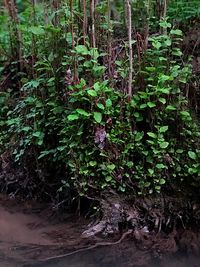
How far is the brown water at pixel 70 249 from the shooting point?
3881mm

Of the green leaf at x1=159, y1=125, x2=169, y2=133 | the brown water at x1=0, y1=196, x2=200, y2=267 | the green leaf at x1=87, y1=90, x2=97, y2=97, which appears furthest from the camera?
the green leaf at x1=159, y1=125, x2=169, y2=133

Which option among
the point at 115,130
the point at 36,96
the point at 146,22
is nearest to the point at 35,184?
the point at 36,96

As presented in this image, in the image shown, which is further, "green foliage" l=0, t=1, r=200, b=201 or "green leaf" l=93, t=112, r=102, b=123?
"green foliage" l=0, t=1, r=200, b=201

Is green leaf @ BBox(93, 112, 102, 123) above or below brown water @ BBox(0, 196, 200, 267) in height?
above

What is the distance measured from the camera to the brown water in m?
3.88

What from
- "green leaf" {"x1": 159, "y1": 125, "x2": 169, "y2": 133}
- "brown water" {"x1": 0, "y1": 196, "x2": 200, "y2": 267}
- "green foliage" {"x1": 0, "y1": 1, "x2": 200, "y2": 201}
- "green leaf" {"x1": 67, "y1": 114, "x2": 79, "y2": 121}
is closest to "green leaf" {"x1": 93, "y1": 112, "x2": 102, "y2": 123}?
"green foliage" {"x1": 0, "y1": 1, "x2": 200, "y2": 201}

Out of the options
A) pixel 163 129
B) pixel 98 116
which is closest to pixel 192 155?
pixel 163 129

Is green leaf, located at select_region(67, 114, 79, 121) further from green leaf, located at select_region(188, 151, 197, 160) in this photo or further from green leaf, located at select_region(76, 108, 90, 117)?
green leaf, located at select_region(188, 151, 197, 160)

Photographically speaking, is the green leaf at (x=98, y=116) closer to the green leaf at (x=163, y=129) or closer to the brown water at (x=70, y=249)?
the green leaf at (x=163, y=129)

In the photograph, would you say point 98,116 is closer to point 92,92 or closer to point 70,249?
point 92,92

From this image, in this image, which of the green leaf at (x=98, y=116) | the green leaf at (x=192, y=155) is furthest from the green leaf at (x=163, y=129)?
the green leaf at (x=98, y=116)

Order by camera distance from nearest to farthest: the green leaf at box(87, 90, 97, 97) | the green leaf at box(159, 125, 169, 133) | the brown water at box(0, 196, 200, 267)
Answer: the brown water at box(0, 196, 200, 267) < the green leaf at box(87, 90, 97, 97) < the green leaf at box(159, 125, 169, 133)

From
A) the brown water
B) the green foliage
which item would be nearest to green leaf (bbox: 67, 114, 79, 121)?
the green foliage

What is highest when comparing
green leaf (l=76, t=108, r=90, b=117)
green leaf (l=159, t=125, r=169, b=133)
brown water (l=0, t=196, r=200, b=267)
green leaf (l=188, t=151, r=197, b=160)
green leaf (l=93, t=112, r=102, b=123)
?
green leaf (l=76, t=108, r=90, b=117)
